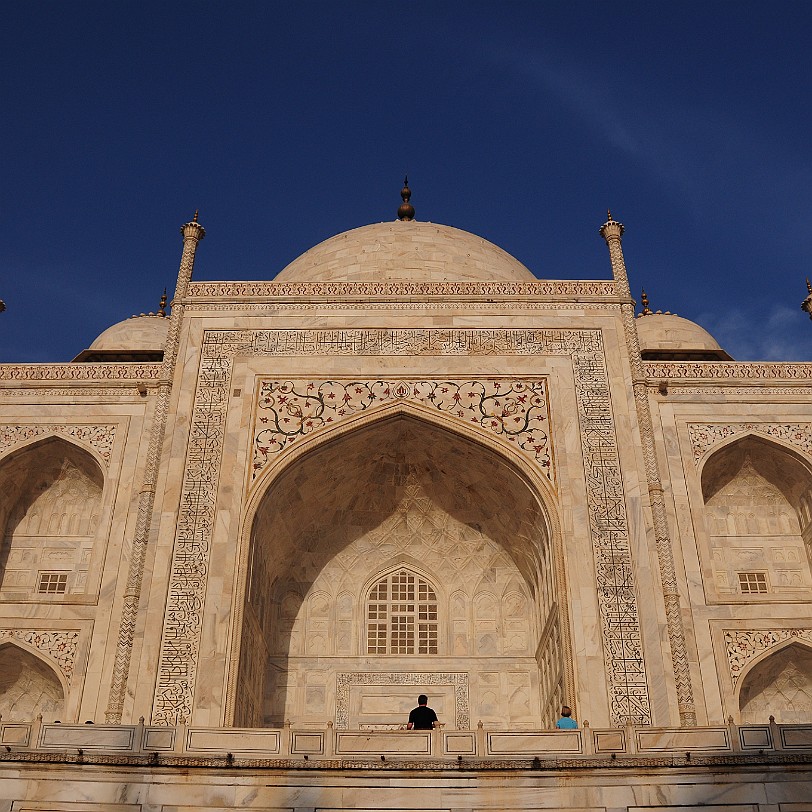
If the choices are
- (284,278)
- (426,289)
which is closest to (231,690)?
(426,289)

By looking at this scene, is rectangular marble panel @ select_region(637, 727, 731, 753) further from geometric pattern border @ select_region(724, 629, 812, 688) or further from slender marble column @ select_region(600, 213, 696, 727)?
geometric pattern border @ select_region(724, 629, 812, 688)

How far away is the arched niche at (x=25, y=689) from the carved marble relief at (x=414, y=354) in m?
1.77

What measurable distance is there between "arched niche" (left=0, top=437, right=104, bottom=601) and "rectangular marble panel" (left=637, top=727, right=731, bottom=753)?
6.53m

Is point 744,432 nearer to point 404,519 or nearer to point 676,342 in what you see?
point 676,342

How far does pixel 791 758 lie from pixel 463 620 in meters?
5.16

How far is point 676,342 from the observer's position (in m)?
15.2

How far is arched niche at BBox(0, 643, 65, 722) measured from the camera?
1070 cm

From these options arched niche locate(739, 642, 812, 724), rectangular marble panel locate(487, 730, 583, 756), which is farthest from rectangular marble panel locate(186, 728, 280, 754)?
arched niche locate(739, 642, 812, 724)

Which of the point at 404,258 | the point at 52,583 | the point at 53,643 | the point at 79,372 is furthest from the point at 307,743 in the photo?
the point at 404,258

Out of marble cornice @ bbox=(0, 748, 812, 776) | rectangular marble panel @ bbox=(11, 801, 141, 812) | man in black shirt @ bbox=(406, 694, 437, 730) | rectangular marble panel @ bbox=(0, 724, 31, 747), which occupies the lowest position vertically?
rectangular marble panel @ bbox=(11, 801, 141, 812)

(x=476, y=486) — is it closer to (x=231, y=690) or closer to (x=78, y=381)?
(x=231, y=690)

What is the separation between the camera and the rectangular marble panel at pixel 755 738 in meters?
7.27

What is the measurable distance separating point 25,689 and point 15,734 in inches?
143

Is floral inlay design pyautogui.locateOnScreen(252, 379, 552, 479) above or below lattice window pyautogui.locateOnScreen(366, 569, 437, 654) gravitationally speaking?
above
